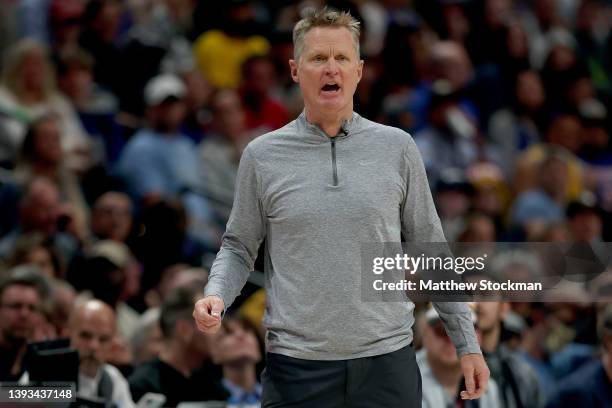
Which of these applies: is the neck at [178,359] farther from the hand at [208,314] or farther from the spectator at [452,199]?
the spectator at [452,199]

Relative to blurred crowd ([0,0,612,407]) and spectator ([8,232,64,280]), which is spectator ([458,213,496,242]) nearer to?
blurred crowd ([0,0,612,407])

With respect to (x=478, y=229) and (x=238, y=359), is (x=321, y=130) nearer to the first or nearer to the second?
(x=238, y=359)

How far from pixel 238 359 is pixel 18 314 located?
1.10 meters

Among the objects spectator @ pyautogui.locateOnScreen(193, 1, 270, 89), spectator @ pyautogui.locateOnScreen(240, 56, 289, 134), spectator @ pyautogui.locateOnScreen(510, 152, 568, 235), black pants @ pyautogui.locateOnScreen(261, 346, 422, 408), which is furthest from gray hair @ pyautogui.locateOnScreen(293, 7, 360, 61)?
spectator @ pyautogui.locateOnScreen(193, 1, 270, 89)

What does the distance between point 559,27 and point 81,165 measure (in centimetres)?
627

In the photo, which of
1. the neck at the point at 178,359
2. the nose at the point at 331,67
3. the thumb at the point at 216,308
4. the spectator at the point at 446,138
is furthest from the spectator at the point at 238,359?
the spectator at the point at 446,138

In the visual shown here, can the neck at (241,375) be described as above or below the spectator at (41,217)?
below

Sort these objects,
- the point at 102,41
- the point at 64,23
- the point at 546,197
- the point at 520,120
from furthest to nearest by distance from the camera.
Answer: the point at 520,120
the point at 546,197
the point at 102,41
the point at 64,23

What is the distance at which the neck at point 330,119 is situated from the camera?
3922 mm

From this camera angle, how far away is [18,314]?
6277mm

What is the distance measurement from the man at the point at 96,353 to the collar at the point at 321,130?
191 centimetres

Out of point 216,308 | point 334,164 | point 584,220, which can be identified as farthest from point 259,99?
point 216,308

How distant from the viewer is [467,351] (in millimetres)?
3859

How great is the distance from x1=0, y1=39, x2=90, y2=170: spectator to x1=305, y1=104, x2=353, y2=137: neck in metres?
5.06
